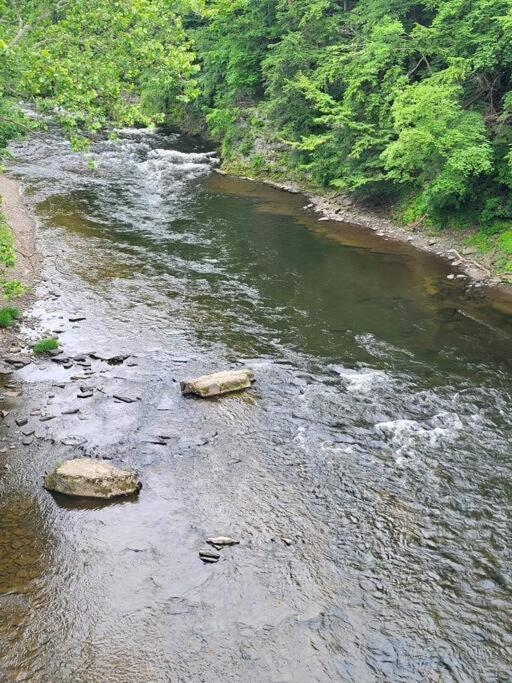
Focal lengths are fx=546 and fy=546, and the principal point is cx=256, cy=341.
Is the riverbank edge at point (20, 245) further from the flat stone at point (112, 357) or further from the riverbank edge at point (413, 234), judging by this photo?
the riverbank edge at point (413, 234)

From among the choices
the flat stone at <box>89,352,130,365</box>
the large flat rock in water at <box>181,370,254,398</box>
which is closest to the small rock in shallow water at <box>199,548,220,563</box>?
the large flat rock in water at <box>181,370,254,398</box>

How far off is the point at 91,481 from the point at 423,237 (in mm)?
21123

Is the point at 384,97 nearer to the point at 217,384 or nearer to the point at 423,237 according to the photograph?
the point at 423,237

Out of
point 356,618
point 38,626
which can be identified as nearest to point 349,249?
point 356,618

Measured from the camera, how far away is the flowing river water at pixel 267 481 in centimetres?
853

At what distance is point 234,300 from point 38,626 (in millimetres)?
13633

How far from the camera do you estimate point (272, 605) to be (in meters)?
9.16

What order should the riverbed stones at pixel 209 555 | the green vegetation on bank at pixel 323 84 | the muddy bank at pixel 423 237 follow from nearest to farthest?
1. the riverbed stones at pixel 209 555
2. the green vegetation on bank at pixel 323 84
3. the muddy bank at pixel 423 237

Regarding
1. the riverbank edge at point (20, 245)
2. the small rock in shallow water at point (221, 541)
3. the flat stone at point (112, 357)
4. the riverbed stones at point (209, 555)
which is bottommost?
the riverbank edge at point (20, 245)

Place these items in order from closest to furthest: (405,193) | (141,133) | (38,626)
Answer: (38,626)
(405,193)
(141,133)

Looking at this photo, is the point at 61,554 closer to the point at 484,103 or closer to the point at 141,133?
the point at 484,103

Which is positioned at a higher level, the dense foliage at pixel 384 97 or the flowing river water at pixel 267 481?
the dense foliage at pixel 384 97

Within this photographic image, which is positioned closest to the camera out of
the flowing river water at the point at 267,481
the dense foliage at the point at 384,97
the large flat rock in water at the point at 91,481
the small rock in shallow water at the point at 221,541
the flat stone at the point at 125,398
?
the flowing river water at the point at 267,481

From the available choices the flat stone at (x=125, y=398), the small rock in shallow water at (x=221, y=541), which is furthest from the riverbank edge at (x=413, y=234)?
the small rock in shallow water at (x=221, y=541)
